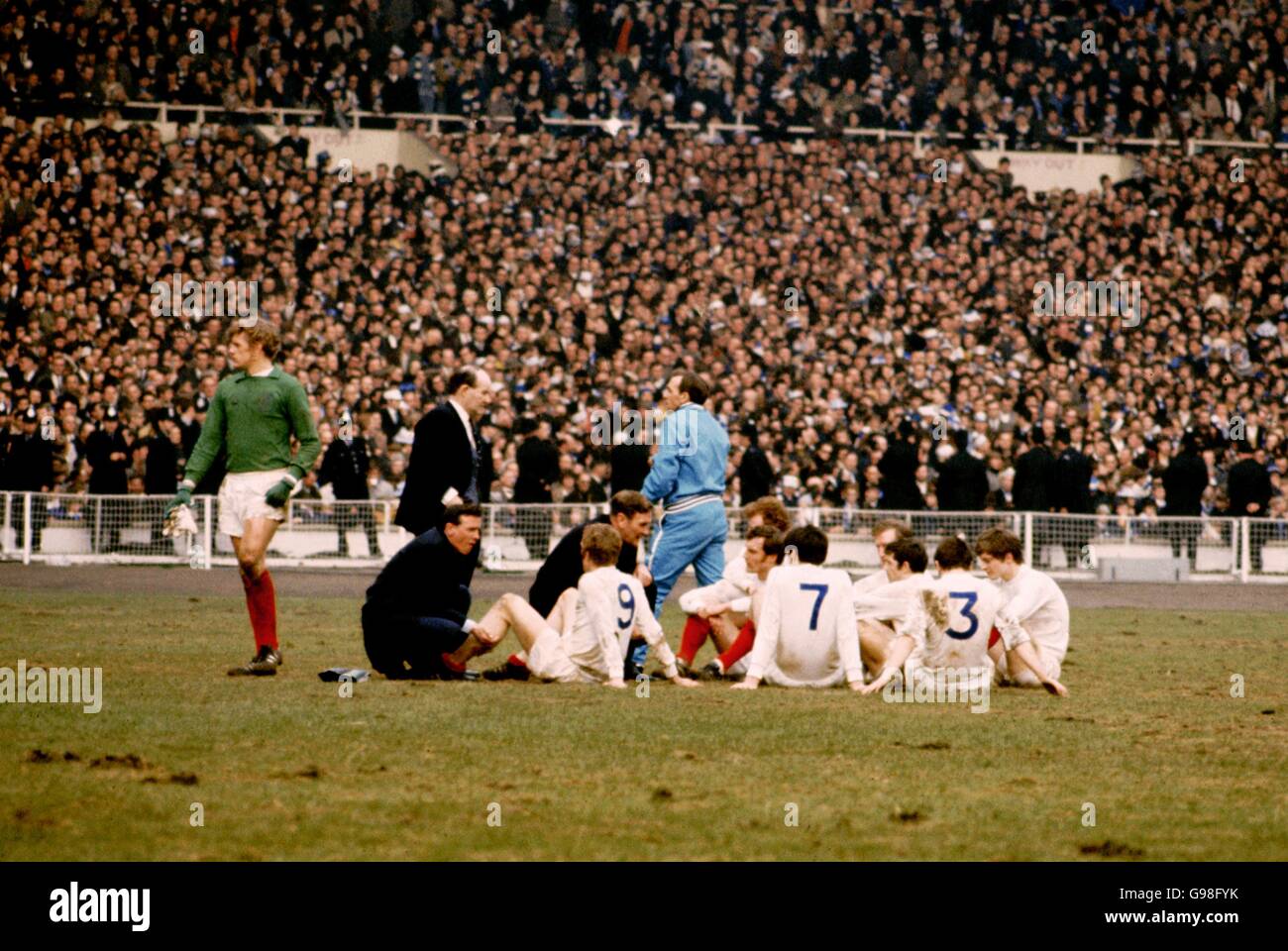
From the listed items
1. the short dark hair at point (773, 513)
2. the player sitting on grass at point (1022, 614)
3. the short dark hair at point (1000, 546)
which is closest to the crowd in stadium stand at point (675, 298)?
the short dark hair at point (773, 513)

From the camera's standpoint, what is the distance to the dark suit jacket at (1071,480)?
971 inches

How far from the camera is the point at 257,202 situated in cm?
3006

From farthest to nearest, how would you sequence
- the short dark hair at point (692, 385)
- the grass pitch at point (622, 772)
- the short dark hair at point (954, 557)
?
the short dark hair at point (692, 385) → the short dark hair at point (954, 557) → the grass pitch at point (622, 772)

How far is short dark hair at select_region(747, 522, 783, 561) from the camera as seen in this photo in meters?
11.5

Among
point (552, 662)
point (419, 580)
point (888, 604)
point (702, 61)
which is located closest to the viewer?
point (419, 580)

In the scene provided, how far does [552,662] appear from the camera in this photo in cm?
1134

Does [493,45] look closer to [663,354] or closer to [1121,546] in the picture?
[663,354]

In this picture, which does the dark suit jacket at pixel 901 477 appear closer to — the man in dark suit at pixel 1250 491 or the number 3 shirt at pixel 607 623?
the man in dark suit at pixel 1250 491

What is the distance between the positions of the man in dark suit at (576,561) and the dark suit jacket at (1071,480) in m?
13.6

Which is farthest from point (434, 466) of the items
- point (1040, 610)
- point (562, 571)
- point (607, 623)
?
point (1040, 610)

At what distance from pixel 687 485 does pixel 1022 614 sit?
2.56m

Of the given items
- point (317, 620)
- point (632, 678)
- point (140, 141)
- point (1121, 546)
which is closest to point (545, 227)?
point (140, 141)

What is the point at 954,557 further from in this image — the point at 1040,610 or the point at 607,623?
the point at 607,623

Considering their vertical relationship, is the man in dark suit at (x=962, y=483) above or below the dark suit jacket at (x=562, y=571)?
above
